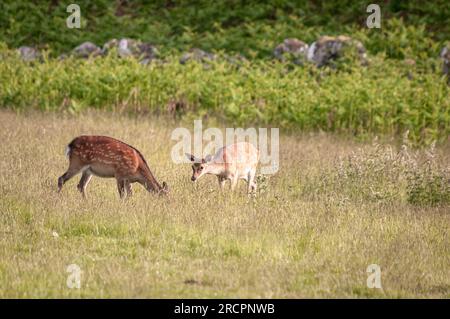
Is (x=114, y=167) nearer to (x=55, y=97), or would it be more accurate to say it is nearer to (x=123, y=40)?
(x=55, y=97)

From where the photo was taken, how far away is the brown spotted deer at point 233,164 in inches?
500

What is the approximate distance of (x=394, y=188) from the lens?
12.7 m

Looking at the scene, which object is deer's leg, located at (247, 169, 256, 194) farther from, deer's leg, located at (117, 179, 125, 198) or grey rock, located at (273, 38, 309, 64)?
grey rock, located at (273, 38, 309, 64)

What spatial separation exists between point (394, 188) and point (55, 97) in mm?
8501

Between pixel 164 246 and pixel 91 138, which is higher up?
pixel 91 138

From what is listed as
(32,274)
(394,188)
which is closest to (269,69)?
(394,188)

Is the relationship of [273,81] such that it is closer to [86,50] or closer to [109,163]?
[86,50]

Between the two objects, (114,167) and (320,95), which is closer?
(114,167)

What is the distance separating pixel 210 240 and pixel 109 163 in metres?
2.43

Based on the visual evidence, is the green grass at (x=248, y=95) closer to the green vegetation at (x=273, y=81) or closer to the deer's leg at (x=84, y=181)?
the green vegetation at (x=273, y=81)

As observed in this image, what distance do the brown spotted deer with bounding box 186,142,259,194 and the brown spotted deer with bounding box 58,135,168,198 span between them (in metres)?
0.95

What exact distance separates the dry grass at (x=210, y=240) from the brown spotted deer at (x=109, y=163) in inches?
9.1

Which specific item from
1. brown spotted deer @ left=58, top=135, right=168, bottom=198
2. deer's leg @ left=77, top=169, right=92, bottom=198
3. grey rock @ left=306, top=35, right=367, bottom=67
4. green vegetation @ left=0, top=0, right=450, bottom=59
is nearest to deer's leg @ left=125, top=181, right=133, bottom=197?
brown spotted deer @ left=58, top=135, right=168, bottom=198
